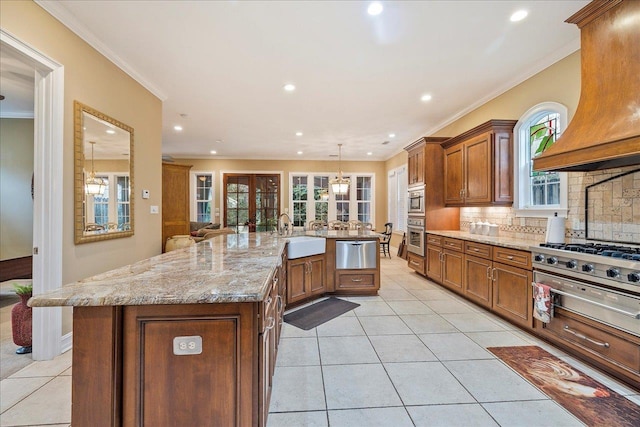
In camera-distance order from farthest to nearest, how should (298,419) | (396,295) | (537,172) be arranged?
1. (396,295)
2. (537,172)
3. (298,419)

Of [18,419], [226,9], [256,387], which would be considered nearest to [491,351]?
[256,387]

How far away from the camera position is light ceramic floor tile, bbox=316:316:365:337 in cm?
284

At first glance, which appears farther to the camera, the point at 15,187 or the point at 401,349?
the point at 15,187

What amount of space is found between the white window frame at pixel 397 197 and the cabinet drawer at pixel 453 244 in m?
3.19

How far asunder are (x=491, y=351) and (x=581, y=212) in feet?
5.49

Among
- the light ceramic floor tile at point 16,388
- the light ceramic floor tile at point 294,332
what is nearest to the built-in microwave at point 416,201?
the light ceramic floor tile at point 294,332

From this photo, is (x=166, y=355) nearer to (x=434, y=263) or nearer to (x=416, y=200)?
(x=434, y=263)

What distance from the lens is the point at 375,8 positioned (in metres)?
2.27

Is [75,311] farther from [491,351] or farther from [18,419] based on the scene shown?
[491,351]

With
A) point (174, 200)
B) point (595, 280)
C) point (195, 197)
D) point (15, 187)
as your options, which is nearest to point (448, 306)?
point (595, 280)

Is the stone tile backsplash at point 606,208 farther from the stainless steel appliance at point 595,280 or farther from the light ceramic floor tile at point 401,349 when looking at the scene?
the light ceramic floor tile at point 401,349

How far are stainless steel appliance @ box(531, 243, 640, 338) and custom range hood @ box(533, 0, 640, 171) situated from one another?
0.71m

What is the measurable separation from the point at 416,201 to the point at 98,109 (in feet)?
15.2

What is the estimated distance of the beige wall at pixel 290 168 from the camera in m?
8.41
